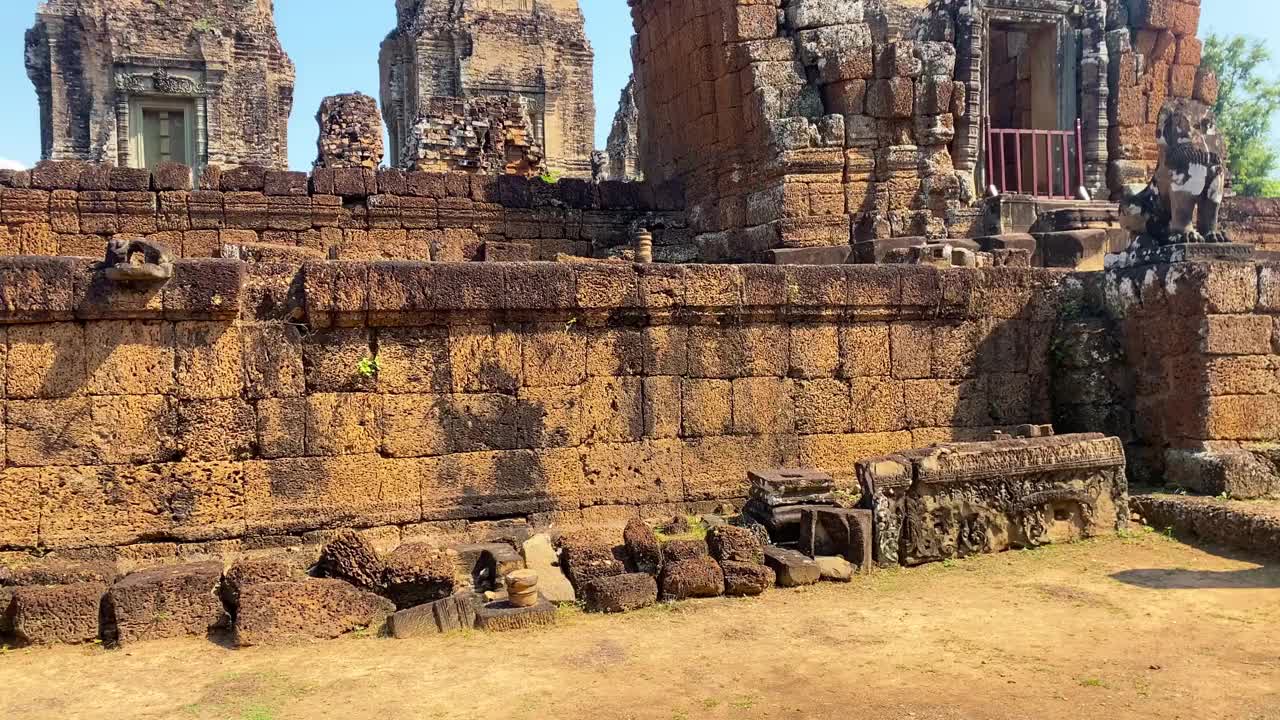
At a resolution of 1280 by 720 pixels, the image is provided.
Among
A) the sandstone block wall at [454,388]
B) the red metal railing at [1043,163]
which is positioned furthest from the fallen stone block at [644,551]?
the red metal railing at [1043,163]

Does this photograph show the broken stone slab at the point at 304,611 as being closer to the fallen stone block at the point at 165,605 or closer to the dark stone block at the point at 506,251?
the fallen stone block at the point at 165,605

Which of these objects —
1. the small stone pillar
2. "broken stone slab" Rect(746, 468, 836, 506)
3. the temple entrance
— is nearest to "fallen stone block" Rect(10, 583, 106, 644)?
"broken stone slab" Rect(746, 468, 836, 506)

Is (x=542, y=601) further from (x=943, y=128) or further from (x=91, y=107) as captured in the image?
(x=91, y=107)

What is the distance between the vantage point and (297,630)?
4.98 meters

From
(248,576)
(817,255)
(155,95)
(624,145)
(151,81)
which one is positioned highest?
(151,81)

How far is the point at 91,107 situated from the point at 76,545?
21.1 metres

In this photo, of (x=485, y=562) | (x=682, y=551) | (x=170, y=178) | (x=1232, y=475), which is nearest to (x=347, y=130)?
(x=170, y=178)

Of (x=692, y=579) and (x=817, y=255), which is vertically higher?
(x=817, y=255)

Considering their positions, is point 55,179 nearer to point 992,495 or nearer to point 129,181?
point 129,181

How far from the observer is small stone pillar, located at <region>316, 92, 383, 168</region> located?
15953mm

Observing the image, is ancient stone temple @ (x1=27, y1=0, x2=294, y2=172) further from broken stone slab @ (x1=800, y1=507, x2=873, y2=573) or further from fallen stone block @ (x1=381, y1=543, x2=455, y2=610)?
broken stone slab @ (x1=800, y1=507, x2=873, y2=573)

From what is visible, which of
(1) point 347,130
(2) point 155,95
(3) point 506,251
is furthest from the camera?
(2) point 155,95

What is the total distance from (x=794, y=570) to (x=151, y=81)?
2304 cm

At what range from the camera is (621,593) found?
215 inches
